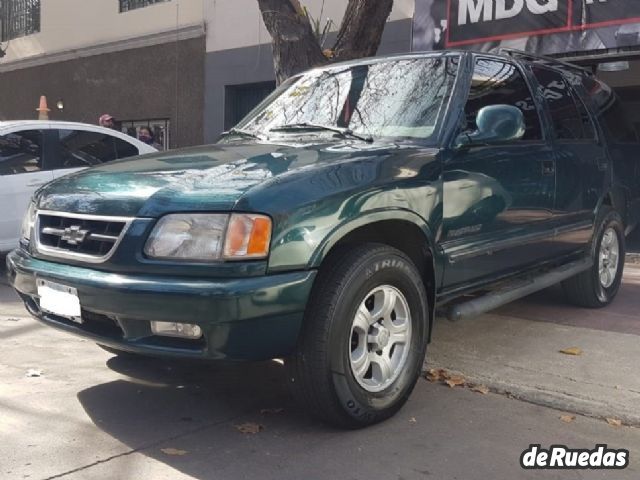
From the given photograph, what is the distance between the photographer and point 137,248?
3148mm

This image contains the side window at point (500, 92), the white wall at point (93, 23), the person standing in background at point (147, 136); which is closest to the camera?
the side window at point (500, 92)

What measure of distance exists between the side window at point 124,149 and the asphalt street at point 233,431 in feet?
13.7

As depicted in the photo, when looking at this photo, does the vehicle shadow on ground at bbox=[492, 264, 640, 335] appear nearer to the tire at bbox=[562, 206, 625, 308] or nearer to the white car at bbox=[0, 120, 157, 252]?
the tire at bbox=[562, 206, 625, 308]

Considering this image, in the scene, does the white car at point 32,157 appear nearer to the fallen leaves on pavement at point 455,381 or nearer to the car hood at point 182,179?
the car hood at point 182,179

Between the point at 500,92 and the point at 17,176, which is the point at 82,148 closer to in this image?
the point at 17,176

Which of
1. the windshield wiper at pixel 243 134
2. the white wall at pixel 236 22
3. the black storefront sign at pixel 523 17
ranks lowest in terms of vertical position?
the windshield wiper at pixel 243 134

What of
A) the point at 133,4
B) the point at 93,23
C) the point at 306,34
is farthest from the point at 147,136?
the point at 306,34

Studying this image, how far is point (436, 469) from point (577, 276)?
10.5ft

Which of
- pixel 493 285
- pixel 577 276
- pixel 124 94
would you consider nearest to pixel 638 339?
pixel 577 276

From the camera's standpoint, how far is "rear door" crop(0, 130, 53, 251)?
7.27 metres

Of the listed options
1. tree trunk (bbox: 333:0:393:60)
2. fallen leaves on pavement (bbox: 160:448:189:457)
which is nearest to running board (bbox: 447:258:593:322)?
fallen leaves on pavement (bbox: 160:448:189:457)

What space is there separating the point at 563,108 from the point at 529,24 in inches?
169

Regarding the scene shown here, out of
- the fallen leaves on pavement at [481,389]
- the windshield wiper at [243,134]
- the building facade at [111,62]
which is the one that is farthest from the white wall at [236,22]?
the fallen leaves on pavement at [481,389]

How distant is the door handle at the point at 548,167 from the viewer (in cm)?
482
